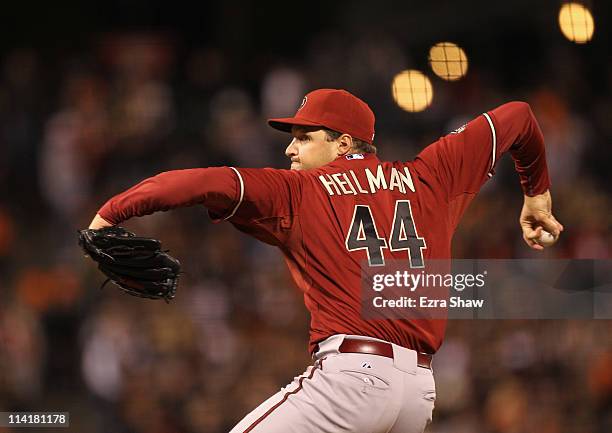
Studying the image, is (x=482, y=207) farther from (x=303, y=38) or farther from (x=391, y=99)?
(x=303, y=38)

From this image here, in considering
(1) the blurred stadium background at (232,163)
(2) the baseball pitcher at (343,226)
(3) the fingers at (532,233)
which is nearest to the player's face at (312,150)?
(2) the baseball pitcher at (343,226)

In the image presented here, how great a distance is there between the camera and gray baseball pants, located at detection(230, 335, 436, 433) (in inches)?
90.0

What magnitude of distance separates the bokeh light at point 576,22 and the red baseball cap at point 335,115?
3.20m

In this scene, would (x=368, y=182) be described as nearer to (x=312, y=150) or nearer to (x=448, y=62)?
(x=312, y=150)

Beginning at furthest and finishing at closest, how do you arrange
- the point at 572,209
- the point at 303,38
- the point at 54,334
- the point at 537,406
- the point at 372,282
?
1. the point at 303,38
2. the point at 54,334
3. the point at 572,209
4. the point at 537,406
5. the point at 372,282

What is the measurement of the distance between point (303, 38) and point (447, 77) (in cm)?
174

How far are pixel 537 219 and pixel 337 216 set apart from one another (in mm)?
745

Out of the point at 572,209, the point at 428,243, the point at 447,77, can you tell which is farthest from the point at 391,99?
the point at 428,243

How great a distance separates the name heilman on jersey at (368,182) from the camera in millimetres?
2469

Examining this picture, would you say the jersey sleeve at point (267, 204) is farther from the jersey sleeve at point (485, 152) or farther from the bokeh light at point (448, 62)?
the bokeh light at point (448, 62)

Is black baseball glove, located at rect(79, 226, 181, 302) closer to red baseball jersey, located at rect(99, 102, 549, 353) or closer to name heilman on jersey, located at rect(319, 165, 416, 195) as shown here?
red baseball jersey, located at rect(99, 102, 549, 353)

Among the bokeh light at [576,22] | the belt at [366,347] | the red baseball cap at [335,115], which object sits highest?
the bokeh light at [576,22]

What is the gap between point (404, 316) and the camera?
2396 millimetres

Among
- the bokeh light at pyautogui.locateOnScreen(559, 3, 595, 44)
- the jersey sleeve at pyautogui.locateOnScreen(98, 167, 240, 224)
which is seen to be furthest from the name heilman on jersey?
the bokeh light at pyautogui.locateOnScreen(559, 3, 595, 44)
